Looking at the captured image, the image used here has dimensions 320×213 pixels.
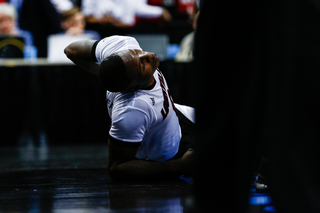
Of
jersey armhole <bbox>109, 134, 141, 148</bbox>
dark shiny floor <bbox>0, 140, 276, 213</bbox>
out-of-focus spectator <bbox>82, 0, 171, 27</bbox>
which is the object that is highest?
out-of-focus spectator <bbox>82, 0, 171, 27</bbox>

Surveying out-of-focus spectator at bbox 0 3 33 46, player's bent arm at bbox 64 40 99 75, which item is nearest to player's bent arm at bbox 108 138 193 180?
player's bent arm at bbox 64 40 99 75

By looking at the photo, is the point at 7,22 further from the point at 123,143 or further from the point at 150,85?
the point at 123,143

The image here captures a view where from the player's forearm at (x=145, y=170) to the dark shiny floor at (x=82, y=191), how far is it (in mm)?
51

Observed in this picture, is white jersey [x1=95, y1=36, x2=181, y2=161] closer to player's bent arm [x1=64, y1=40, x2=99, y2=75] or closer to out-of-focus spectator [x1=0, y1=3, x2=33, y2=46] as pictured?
player's bent arm [x1=64, y1=40, x2=99, y2=75]

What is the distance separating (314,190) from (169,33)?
5.96 meters

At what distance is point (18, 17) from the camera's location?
20.3 feet

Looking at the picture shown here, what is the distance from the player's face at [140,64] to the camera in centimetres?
203

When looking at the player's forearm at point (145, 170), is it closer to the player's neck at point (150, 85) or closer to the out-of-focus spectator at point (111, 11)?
the player's neck at point (150, 85)

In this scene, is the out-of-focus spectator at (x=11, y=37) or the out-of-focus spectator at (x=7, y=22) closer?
the out-of-focus spectator at (x=11, y=37)

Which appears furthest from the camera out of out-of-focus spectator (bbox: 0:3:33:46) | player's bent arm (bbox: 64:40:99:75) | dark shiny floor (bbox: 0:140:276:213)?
out-of-focus spectator (bbox: 0:3:33:46)

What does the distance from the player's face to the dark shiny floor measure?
0.59 meters

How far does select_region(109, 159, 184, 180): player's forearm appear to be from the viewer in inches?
86.7

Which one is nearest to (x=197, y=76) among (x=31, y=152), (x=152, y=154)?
(x=152, y=154)

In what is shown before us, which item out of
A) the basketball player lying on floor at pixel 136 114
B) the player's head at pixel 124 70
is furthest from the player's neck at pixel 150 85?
the player's head at pixel 124 70
